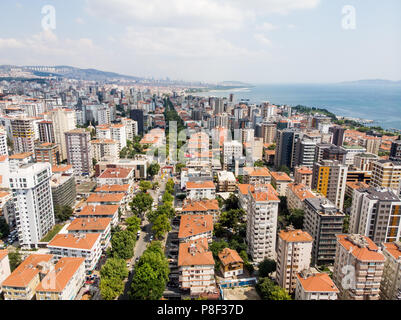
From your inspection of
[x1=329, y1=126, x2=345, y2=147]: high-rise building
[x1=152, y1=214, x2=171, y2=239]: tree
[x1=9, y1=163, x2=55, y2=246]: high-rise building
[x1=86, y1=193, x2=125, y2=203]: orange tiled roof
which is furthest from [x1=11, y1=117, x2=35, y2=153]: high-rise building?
[x1=329, y1=126, x2=345, y2=147]: high-rise building

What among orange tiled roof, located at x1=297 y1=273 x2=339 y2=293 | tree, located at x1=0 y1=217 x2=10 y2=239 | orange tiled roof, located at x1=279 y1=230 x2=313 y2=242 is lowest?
tree, located at x1=0 y1=217 x2=10 y2=239

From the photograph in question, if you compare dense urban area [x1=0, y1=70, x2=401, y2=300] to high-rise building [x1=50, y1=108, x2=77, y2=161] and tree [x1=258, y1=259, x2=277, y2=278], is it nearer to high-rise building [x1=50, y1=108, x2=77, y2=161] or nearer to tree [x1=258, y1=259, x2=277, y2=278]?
tree [x1=258, y1=259, x2=277, y2=278]

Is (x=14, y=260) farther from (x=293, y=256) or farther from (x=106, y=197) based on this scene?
(x=293, y=256)

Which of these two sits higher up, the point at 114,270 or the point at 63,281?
the point at 63,281

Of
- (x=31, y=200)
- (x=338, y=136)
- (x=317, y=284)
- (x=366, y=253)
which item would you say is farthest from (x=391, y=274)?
(x=338, y=136)
